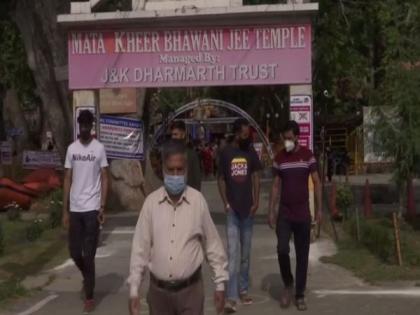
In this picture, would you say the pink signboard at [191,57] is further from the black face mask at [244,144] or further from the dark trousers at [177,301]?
the dark trousers at [177,301]

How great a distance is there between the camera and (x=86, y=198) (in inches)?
408

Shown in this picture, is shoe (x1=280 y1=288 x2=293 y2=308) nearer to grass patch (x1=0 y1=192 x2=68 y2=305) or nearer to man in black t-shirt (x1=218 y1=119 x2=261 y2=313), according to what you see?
man in black t-shirt (x1=218 y1=119 x2=261 y2=313)

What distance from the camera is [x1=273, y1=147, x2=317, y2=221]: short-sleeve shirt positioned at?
1016 centimetres

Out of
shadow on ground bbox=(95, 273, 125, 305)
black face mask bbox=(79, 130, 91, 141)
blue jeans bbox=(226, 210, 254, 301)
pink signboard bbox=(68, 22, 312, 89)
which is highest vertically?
pink signboard bbox=(68, 22, 312, 89)

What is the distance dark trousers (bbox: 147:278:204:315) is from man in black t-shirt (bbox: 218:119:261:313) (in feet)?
13.0

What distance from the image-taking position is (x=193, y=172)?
11.1 meters

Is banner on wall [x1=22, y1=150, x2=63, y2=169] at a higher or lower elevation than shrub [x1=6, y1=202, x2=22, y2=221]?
higher

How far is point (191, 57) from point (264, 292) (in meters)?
4.75

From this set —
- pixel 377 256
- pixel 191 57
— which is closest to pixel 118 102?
pixel 191 57

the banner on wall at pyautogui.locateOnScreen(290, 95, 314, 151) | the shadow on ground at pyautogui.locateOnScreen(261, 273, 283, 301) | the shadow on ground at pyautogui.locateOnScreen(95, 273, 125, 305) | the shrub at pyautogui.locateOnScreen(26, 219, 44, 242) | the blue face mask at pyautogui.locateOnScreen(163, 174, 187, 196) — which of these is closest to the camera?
the blue face mask at pyautogui.locateOnScreen(163, 174, 187, 196)

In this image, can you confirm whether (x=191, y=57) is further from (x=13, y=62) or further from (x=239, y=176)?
(x=13, y=62)

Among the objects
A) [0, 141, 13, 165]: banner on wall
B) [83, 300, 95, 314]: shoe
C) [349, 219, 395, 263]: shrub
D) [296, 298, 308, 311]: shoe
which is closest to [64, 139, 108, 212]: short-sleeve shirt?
[83, 300, 95, 314]: shoe

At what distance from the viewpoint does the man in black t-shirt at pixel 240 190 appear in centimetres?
1041

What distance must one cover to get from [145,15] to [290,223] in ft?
18.8
